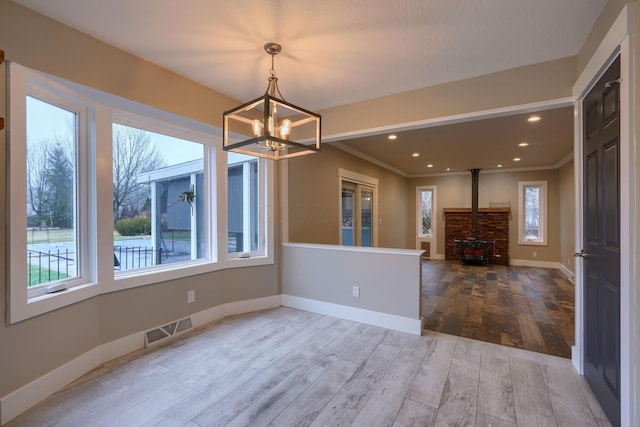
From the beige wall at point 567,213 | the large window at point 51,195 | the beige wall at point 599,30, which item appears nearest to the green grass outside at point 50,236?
the large window at point 51,195

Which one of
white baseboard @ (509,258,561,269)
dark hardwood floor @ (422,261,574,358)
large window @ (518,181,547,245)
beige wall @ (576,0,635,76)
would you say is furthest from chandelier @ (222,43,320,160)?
white baseboard @ (509,258,561,269)

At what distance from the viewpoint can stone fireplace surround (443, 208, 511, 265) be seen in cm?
740

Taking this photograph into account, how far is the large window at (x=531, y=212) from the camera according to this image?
714 cm

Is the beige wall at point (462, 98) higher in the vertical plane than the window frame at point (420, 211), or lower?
higher

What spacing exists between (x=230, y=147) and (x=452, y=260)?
7.53 m

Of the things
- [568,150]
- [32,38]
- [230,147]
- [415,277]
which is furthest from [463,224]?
[32,38]

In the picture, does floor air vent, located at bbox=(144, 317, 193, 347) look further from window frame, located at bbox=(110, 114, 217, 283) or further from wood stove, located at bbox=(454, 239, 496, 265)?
wood stove, located at bbox=(454, 239, 496, 265)

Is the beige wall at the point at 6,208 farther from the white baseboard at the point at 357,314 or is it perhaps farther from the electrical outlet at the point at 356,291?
the electrical outlet at the point at 356,291

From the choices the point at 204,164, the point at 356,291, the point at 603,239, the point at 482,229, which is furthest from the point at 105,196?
the point at 482,229

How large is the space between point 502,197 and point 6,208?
8.76 metres

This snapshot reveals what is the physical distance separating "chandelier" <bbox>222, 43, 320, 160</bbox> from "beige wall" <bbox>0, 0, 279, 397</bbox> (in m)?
0.67

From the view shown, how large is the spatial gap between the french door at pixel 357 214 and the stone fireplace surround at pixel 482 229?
2972 millimetres

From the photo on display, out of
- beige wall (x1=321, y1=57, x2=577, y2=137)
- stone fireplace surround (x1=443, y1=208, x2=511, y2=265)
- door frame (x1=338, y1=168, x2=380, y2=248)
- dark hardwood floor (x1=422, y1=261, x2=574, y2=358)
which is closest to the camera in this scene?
beige wall (x1=321, y1=57, x2=577, y2=137)

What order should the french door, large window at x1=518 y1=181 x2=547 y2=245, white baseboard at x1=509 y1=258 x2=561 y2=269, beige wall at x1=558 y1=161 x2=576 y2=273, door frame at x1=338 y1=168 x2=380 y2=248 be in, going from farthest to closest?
large window at x1=518 y1=181 x2=547 y2=245
white baseboard at x1=509 y1=258 x2=561 y2=269
beige wall at x1=558 y1=161 x2=576 y2=273
the french door
door frame at x1=338 y1=168 x2=380 y2=248
